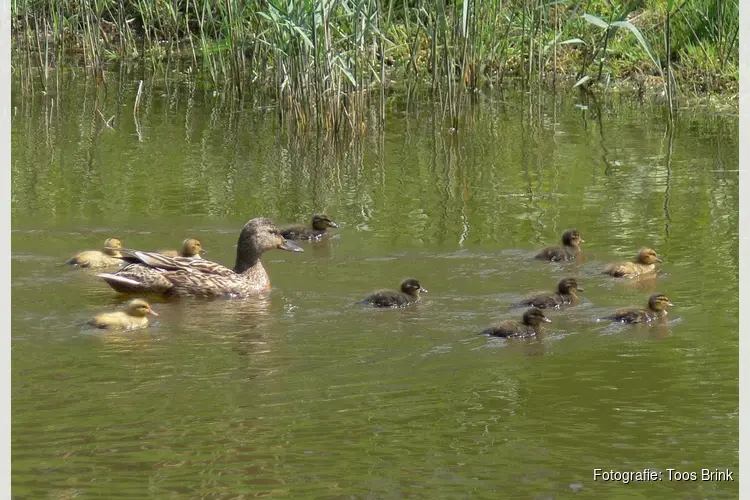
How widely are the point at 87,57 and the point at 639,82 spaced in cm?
624

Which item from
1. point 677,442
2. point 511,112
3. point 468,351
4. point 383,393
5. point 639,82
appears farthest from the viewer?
point 639,82

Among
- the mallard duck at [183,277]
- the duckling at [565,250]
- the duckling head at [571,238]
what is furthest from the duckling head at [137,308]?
the duckling head at [571,238]

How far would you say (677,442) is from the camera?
520 centimetres

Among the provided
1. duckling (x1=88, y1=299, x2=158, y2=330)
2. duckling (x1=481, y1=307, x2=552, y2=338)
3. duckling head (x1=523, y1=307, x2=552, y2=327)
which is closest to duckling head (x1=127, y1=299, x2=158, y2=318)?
duckling (x1=88, y1=299, x2=158, y2=330)

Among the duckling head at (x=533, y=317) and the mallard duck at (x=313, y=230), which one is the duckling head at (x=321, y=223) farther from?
the duckling head at (x=533, y=317)

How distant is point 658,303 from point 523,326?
2.62 feet

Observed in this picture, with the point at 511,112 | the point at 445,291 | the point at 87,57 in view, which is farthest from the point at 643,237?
the point at 87,57

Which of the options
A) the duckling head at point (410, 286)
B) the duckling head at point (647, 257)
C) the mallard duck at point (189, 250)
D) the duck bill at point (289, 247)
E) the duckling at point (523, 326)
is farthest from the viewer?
the mallard duck at point (189, 250)

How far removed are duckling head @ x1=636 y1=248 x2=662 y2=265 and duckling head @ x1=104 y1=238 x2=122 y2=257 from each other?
3.04 meters

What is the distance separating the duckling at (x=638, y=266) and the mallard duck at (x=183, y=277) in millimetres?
2005

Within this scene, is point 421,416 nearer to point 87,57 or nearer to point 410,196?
point 410,196

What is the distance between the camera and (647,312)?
6.88m

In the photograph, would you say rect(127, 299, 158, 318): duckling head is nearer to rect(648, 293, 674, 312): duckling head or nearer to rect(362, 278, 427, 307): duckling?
rect(362, 278, 427, 307): duckling

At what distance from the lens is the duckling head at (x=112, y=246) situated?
8031mm
